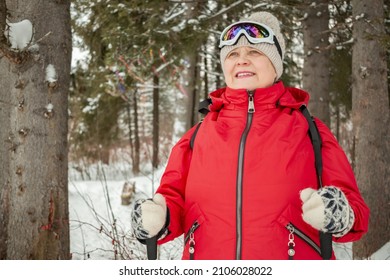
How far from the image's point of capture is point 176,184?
2244 mm

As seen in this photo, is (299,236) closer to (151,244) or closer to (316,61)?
(151,244)

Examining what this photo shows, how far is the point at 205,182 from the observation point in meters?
2.11

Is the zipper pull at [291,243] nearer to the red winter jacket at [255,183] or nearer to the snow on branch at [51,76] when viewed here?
the red winter jacket at [255,183]

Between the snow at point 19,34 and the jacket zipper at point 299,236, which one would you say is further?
the snow at point 19,34

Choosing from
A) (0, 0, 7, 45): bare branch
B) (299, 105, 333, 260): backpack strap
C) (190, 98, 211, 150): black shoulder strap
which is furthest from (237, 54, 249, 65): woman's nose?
(0, 0, 7, 45): bare branch

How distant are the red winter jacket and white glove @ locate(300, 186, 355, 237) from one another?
151 millimetres

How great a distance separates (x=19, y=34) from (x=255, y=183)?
2.14 metres

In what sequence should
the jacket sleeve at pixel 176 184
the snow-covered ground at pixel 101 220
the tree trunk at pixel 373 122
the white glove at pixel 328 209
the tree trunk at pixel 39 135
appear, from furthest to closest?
1. the snow-covered ground at pixel 101 220
2. the tree trunk at pixel 373 122
3. the tree trunk at pixel 39 135
4. the jacket sleeve at pixel 176 184
5. the white glove at pixel 328 209

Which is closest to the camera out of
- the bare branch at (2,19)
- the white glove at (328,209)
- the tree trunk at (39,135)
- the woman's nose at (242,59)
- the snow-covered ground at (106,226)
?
the white glove at (328,209)

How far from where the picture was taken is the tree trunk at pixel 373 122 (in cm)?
450

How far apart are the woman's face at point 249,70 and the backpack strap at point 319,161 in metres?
0.28

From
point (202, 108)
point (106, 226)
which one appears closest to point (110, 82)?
point (106, 226)

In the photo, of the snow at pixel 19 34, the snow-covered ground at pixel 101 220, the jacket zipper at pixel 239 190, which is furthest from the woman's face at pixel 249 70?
the snow-covered ground at pixel 101 220

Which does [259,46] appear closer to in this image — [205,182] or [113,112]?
[205,182]
